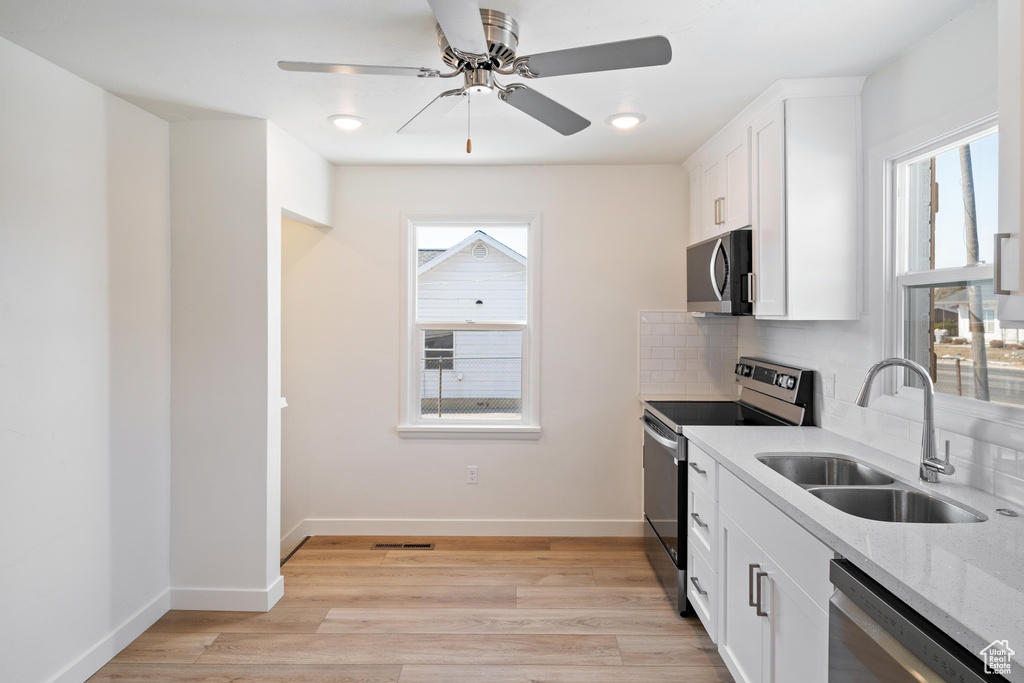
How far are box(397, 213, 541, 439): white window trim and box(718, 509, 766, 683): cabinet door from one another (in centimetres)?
169

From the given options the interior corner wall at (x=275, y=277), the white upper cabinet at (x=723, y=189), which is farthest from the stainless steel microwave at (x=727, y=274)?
the interior corner wall at (x=275, y=277)

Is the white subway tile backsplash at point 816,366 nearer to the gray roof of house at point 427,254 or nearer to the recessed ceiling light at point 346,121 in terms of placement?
the gray roof of house at point 427,254

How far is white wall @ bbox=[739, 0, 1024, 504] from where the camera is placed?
1.71 m

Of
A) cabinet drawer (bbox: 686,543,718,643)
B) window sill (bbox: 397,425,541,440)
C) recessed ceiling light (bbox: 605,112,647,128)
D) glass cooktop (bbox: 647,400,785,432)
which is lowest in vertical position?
cabinet drawer (bbox: 686,543,718,643)

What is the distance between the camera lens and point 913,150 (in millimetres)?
2047

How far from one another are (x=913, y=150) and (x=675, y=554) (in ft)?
6.36

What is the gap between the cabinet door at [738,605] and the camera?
73.1 inches

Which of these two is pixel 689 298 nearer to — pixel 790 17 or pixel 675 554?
pixel 675 554

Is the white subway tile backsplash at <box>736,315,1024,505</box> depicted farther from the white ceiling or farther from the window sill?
the window sill

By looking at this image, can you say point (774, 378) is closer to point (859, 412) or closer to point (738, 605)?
point (859, 412)

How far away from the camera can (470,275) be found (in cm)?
385

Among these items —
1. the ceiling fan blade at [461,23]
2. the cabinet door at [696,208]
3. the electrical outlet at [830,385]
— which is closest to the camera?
the ceiling fan blade at [461,23]

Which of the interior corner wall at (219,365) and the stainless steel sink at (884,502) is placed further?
the interior corner wall at (219,365)

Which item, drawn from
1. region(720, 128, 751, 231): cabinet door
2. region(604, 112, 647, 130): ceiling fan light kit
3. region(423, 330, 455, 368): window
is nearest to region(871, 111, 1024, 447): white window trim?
region(720, 128, 751, 231): cabinet door
